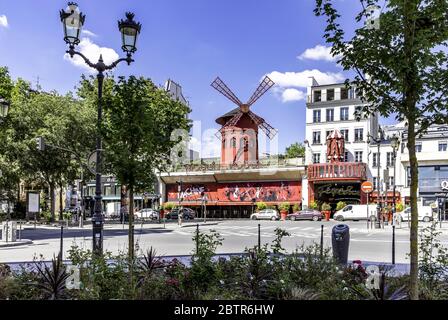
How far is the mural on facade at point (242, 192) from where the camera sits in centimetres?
5731

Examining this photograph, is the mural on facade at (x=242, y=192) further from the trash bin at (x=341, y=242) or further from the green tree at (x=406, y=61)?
the green tree at (x=406, y=61)

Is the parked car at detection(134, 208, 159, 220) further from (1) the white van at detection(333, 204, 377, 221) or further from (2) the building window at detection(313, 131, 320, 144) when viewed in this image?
(2) the building window at detection(313, 131, 320, 144)

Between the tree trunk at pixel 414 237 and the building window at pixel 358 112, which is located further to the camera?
the building window at pixel 358 112

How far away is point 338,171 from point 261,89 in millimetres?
16039

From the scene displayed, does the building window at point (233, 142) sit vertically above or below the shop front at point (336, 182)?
above

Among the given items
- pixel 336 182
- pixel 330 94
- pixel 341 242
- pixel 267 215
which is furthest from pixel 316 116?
pixel 341 242

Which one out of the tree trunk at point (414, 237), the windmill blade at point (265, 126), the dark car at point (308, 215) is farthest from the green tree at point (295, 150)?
the tree trunk at point (414, 237)

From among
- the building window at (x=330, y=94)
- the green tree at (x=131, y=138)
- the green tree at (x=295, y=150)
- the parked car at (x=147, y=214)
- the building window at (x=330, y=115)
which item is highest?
the building window at (x=330, y=94)

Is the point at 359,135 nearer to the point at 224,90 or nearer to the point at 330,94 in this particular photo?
the point at 330,94

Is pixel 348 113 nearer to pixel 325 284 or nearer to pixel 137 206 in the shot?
pixel 137 206

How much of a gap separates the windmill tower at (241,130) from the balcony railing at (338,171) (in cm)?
894

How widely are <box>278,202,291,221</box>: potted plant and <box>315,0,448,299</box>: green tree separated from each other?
46.7 meters

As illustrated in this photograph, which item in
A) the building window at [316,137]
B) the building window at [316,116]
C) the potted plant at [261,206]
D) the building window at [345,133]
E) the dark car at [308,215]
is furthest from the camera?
the building window at [316,116]
